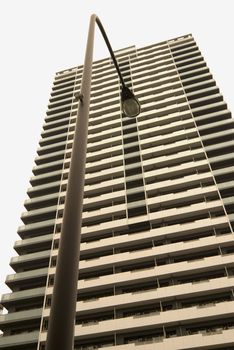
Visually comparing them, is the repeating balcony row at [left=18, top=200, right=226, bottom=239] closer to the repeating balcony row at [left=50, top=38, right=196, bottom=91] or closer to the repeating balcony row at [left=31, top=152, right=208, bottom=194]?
the repeating balcony row at [left=31, top=152, right=208, bottom=194]

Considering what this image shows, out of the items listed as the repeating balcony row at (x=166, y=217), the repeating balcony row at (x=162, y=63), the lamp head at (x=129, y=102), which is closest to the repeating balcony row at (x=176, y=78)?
the repeating balcony row at (x=162, y=63)

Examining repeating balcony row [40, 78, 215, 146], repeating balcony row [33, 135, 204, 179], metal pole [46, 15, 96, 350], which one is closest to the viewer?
metal pole [46, 15, 96, 350]

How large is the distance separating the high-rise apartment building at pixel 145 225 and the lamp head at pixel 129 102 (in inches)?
1042

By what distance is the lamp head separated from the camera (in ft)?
22.5

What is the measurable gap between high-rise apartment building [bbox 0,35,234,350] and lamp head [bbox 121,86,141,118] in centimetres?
2646

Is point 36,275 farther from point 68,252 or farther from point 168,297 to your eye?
point 68,252

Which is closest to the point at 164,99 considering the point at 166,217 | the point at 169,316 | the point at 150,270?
the point at 166,217

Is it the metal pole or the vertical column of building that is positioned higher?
the vertical column of building

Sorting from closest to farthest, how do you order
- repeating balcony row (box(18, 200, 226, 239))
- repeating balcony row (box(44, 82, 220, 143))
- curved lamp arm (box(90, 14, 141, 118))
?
curved lamp arm (box(90, 14, 141, 118)) → repeating balcony row (box(18, 200, 226, 239)) → repeating balcony row (box(44, 82, 220, 143))

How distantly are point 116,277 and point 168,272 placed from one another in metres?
5.18

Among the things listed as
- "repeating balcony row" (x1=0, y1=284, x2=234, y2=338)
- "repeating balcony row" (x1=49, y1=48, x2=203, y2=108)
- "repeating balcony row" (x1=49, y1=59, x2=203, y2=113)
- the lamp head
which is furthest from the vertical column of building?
the lamp head

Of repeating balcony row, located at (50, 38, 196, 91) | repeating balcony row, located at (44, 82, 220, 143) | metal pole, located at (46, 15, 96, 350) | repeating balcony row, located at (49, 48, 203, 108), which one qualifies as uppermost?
repeating balcony row, located at (50, 38, 196, 91)

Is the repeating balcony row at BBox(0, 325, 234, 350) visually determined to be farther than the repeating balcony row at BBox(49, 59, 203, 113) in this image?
No

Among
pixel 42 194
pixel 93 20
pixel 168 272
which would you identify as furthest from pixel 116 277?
pixel 93 20
